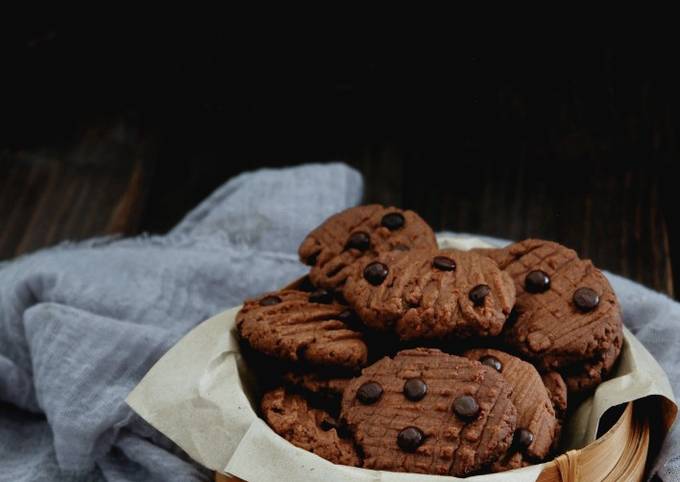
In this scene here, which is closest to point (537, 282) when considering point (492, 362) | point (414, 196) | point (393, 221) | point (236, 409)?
point (492, 362)

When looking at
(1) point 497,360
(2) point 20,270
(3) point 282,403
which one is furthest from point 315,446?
(2) point 20,270

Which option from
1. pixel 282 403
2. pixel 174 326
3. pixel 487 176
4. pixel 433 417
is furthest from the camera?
pixel 487 176

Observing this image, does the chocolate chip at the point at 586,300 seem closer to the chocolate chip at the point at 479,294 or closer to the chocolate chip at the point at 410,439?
the chocolate chip at the point at 479,294

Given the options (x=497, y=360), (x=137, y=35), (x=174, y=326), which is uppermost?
(x=137, y=35)

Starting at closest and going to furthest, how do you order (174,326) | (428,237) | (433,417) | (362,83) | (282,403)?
1. (433,417)
2. (282,403)
3. (428,237)
4. (174,326)
5. (362,83)

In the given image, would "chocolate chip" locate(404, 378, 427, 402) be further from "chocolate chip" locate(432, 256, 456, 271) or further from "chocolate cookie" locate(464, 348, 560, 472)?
"chocolate chip" locate(432, 256, 456, 271)

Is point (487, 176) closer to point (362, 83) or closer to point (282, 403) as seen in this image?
point (362, 83)

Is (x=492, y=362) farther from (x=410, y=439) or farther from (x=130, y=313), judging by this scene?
(x=130, y=313)

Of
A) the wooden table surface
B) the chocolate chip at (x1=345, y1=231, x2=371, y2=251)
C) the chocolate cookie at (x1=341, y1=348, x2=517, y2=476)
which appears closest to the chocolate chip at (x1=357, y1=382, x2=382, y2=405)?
the chocolate cookie at (x1=341, y1=348, x2=517, y2=476)

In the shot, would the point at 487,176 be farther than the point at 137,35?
No
